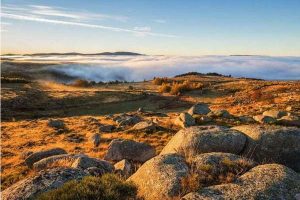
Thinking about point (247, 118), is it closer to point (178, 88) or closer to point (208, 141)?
point (208, 141)

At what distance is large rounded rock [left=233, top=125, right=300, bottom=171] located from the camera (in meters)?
17.0

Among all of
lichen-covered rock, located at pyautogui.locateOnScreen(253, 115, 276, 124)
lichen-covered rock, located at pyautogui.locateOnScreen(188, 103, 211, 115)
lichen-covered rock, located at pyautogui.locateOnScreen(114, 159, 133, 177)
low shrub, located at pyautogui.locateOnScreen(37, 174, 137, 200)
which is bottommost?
lichen-covered rock, located at pyautogui.locateOnScreen(114, 159, 133, 177)

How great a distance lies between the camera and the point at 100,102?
52.9 m

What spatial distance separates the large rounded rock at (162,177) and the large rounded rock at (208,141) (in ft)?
11.0

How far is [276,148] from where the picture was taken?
17.2 meters

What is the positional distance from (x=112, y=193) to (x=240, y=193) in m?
3.25

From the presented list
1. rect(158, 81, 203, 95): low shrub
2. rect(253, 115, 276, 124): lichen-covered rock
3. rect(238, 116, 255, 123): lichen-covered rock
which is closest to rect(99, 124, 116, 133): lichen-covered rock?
rect(238, 116, 255, 123): lichen-covered rock

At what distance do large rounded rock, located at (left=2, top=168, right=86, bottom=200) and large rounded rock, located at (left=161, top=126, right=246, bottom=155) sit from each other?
5215 millimetres

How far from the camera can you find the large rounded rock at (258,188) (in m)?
10.7

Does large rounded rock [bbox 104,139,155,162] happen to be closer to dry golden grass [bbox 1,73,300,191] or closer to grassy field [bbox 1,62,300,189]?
dry golden grass [bbox 1,73,300,191]

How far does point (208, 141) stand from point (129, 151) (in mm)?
6004

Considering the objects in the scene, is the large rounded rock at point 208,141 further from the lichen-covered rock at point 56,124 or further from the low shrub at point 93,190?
the lichen-covered rock at point 56,124

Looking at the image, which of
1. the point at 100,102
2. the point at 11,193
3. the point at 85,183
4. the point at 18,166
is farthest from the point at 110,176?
the point at 100,102

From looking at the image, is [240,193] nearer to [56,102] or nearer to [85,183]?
[85,183]
